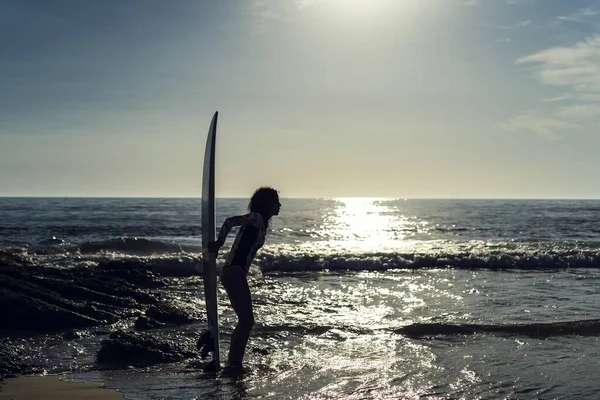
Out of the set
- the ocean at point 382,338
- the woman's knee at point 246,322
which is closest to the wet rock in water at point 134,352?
the ocean at point 382,338

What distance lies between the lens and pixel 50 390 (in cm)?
546

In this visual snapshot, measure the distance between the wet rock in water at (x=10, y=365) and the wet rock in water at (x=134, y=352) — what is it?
0.80 m

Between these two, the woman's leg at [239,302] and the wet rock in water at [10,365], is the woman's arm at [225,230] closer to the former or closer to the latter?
the woman's leg at [239,302]

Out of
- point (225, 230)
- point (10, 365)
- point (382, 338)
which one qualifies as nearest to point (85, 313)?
point (10, 365)

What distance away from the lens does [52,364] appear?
6633 millimetres

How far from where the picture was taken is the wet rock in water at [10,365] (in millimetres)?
6012

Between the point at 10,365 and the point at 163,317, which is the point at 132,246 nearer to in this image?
the point at 163,317

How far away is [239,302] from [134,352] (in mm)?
1504

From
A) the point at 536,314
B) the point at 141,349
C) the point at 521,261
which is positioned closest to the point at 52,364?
the point at 141,349

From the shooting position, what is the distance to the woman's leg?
6.25 metres

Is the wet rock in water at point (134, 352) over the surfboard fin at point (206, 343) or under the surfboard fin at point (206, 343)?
under

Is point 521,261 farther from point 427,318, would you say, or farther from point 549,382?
point 549,382

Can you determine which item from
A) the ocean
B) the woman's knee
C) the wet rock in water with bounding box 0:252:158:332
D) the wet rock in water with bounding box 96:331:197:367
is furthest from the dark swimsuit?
the wet rock in water with bounding box 0:252:158:332

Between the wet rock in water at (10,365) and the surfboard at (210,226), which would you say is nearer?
the wet rock in water at (10,365)
